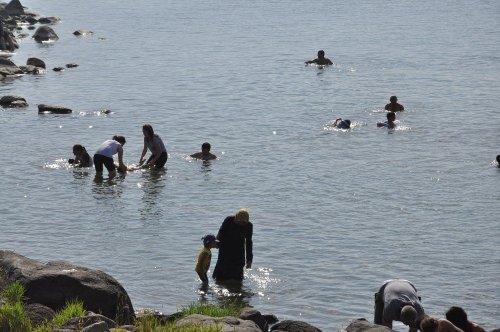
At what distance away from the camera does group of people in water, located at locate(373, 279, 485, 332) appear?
16.1 metres

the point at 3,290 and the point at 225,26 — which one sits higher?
the point at 225,26

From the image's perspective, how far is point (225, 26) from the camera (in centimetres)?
8919

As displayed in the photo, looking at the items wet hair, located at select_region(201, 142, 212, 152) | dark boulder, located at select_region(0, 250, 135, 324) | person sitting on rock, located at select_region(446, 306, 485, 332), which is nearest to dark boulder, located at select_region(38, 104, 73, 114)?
wet hair, located at select_region(201, 142, 212, 152)

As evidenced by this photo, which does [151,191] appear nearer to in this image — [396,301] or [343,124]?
[343,124]

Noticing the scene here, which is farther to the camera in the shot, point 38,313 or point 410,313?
point 410,313

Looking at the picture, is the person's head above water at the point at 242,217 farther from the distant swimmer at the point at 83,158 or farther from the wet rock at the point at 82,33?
the wet rock at the point at 82,33

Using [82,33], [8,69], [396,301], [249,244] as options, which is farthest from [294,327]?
[82,33]

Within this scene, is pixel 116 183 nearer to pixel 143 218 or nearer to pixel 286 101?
pixel 143 218

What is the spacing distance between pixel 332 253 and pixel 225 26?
65.4 m

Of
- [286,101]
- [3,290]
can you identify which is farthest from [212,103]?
[3,290]

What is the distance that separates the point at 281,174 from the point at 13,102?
56.5ft

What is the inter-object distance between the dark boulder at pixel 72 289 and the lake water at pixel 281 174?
3259 mm

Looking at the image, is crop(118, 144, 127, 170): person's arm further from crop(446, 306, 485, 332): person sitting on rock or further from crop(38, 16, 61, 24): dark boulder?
crop(38, 16, 61, 24): dark boulder

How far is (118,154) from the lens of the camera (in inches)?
1294
